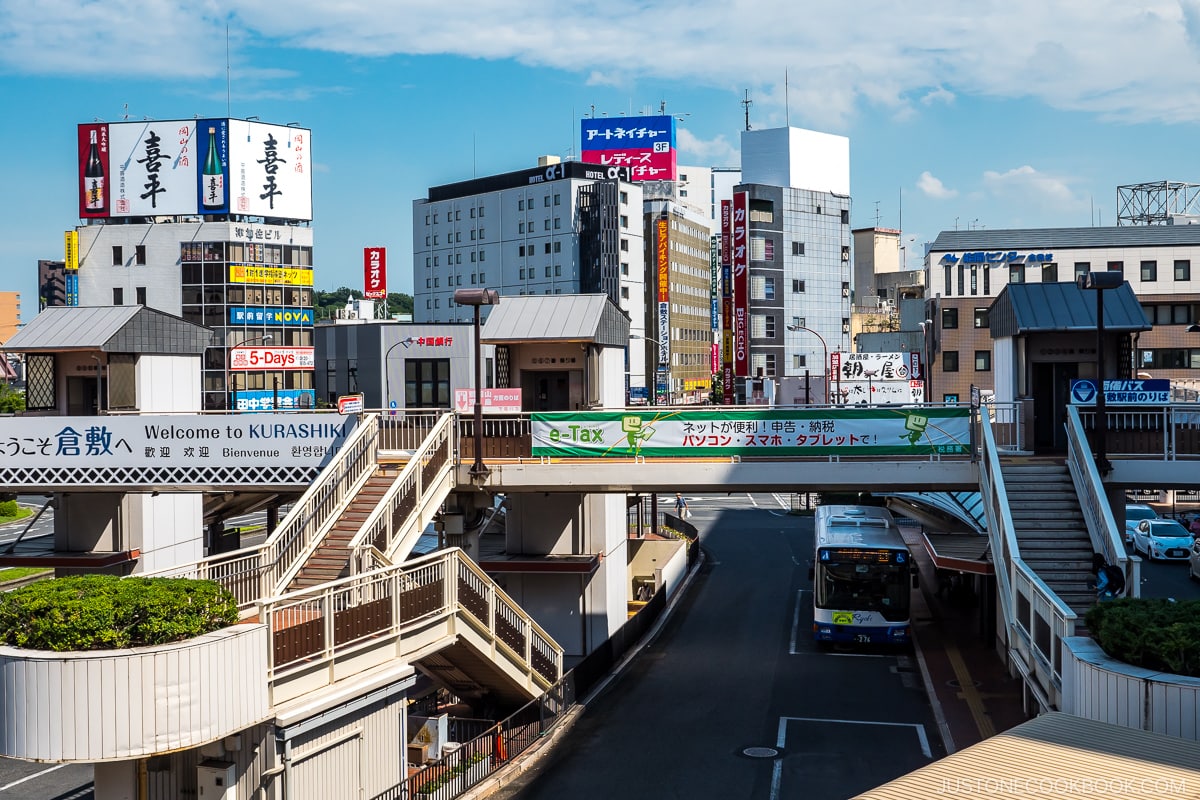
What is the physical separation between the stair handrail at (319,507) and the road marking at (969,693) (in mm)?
13505

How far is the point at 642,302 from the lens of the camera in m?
127

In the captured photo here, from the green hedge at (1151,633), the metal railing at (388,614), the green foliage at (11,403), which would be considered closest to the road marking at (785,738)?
the metal railing at (388,614)

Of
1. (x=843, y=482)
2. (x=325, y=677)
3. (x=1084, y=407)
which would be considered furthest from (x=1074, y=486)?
(x=325, y=677)

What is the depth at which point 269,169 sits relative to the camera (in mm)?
86812

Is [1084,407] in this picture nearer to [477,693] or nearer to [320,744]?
[477,693]

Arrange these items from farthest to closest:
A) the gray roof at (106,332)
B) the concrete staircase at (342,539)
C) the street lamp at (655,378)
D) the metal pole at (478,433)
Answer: the street lamp at (655,378), the gray roof at (106,332), the metal pole at (478,433), the concrete staircase at (342,539)

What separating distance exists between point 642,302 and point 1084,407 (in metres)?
103

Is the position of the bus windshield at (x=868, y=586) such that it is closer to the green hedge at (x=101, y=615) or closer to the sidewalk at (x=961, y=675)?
the sidewalk at (x=961, y=675)

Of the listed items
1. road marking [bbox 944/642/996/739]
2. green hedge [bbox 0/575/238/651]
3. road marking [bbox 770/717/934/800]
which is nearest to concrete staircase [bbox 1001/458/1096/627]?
road marking [bbox 944/642/996/739]

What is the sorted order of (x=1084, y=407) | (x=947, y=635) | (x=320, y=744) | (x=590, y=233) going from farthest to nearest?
→ (x=590, y=233) → (x=947, y=635) → (x=1084, y=407) → (x=320, y=744)

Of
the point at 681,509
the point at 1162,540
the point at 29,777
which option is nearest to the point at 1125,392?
the point at 29,777

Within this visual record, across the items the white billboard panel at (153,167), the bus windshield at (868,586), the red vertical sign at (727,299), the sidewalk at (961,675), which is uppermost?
the white billboard panel at (153,167)

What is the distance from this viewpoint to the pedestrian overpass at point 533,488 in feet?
58.9

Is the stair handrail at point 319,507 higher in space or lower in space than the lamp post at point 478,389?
lower
